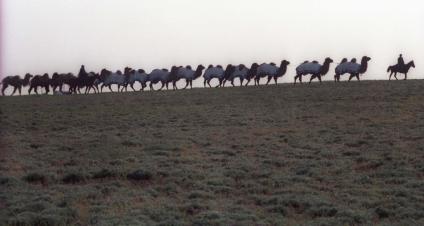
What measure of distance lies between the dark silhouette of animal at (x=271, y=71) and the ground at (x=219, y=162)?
11788 millimetres

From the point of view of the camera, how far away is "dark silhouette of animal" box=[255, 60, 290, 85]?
44781 mm

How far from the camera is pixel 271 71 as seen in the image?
1768 inches

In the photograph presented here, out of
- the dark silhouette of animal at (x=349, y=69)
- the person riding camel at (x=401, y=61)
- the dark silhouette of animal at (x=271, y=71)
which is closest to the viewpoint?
the dark silhouette of animal at (x=349, y=69)

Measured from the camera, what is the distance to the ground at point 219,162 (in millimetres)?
13453

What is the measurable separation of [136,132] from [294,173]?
8627 millimetres

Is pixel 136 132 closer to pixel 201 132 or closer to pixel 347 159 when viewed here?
pixel 201 132

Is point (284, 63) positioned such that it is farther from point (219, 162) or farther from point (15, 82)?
point (219, 162)

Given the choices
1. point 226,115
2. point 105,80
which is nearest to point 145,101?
point 226,115

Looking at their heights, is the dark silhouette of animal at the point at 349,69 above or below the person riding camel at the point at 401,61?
below

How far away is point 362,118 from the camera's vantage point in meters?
26.3

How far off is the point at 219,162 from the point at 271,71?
26.8 m

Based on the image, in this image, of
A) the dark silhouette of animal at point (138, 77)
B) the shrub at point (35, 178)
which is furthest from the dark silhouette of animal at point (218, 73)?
the shrub at point (35, 178)

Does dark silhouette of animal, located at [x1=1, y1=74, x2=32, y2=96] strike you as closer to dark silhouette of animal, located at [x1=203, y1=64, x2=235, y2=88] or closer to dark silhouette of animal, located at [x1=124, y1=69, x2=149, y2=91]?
dark silhouette of animal, located at [x1=124, y1=69, x2=149, y2=91]

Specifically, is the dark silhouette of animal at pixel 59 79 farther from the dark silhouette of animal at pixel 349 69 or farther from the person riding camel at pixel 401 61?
the person riding camel at pixel 401 61
